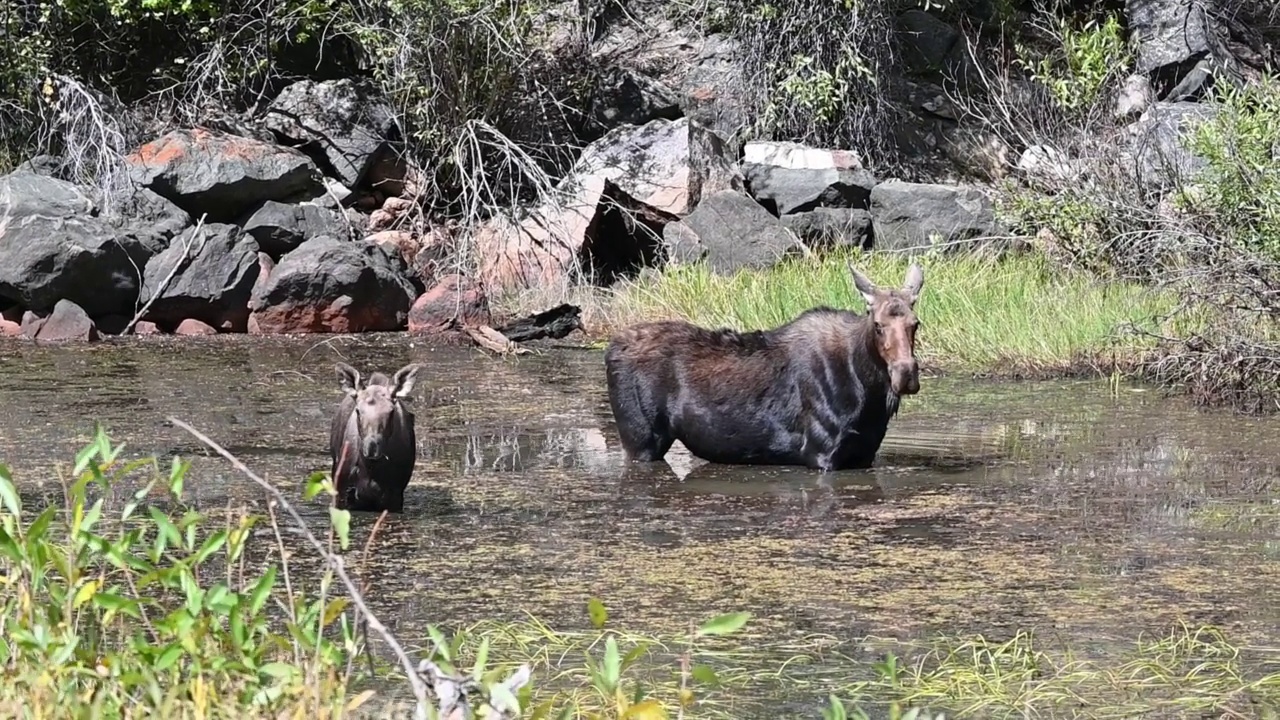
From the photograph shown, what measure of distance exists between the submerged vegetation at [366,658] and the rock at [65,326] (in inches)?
343

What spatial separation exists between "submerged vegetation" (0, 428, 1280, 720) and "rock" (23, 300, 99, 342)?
8.72 meters

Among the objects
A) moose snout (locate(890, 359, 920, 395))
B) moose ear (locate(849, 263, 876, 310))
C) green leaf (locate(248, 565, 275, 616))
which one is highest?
moose ear (locate(849, 263, 876, 310))

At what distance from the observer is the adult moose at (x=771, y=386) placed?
10.6 meters

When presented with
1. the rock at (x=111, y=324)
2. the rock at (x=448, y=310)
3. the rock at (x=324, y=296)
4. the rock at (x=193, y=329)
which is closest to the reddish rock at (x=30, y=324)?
the rock at (x=111, y=324)

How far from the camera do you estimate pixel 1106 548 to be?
27.2ft

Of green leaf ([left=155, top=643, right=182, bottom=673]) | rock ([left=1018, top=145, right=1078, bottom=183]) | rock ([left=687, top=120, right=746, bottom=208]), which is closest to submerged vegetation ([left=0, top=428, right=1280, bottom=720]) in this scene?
green leaf ([left=155, top=643, right=182, bottom=673])

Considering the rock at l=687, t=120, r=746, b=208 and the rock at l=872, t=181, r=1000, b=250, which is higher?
the rock at l=687, t=120, r=746, b=208

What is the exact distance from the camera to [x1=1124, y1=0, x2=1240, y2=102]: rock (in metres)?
21.3

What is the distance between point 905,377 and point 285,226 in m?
10.2

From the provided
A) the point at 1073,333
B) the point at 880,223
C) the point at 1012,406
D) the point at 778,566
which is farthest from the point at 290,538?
the point at 880,223

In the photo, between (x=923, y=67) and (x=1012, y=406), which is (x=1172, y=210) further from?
Answer: (x=923, y=67)

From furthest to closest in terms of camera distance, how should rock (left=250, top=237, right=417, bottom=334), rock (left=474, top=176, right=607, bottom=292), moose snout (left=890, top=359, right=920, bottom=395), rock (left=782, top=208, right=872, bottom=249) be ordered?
rock (left=474, top=176, right=607, bottom=292)
rock (left=782, top=208, right=872, bottom=249)
rock (left=250, top=237, right=417, bottom=334)
moose snout (left=890, top=359, right=920, bottom=395)

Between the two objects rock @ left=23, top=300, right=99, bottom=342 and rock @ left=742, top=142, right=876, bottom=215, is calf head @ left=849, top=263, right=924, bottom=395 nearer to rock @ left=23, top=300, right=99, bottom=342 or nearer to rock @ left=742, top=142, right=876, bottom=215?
rock @ left=742, top=142, right=876, bottom=215

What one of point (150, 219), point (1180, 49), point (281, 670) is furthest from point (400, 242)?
point (281, 670)
